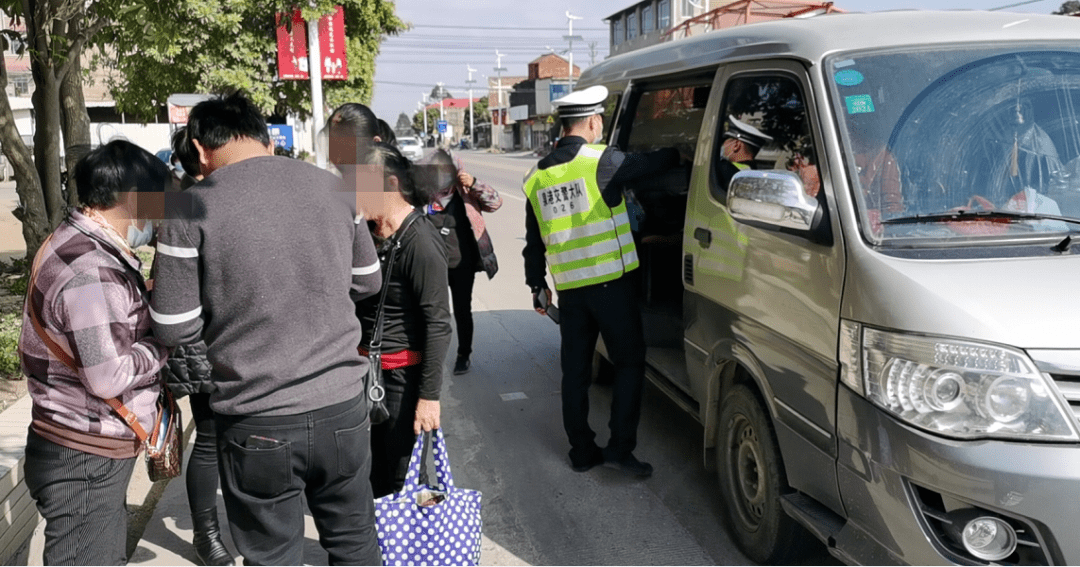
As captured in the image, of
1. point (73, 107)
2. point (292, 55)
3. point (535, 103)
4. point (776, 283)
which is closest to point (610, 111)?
point (776, 283)

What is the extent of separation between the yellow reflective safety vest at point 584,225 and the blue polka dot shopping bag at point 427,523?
146 centimetres

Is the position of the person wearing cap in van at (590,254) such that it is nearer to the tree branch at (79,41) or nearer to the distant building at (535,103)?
the tree branch at (79,41)

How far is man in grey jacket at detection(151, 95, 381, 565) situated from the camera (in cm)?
224

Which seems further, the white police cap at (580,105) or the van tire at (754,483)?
the white police cap at (580,105)

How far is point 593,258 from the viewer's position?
163 inches

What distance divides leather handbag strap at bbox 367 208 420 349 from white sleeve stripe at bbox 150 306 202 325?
2.81 feet

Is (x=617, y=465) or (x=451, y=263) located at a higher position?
(x=451, y=263)

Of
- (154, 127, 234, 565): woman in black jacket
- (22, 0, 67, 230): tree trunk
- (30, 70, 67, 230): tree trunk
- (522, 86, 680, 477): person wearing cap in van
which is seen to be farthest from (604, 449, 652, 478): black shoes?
(30, 70, 67, 230): tree trunk

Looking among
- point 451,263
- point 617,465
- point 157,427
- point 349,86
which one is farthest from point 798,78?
point 349,86

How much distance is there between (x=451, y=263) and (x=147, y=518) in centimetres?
248

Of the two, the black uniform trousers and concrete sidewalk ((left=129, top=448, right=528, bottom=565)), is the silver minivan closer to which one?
the black uniform trousers

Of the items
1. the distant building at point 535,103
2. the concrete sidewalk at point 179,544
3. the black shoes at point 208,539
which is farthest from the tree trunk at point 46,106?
the distant building at point 535,103

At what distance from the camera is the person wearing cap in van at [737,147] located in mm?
3611

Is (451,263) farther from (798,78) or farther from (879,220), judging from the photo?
(879,220)
